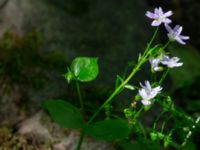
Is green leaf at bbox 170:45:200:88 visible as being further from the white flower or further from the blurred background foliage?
the white flower

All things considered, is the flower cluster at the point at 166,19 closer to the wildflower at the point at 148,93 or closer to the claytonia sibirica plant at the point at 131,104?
the claytonia sibirica plant at the point at 131,104

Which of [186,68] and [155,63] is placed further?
[186,68]

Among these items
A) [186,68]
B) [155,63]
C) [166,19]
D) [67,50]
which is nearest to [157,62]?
[155,63]

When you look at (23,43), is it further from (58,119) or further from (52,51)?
(58,119)

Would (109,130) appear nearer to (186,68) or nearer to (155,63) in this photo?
(155,63)

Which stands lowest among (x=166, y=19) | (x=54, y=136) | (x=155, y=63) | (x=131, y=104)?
(x=54, y=136)

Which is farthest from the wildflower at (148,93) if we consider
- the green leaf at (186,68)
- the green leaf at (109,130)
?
the green leaf at (186,68)

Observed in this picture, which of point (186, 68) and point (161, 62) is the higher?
point (186, 68)

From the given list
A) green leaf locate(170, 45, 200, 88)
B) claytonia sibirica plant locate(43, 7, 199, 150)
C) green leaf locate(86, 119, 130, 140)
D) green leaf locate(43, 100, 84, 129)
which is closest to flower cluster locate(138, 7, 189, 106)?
claytonia sibirica plant locate(43, 7, 199, 150)
